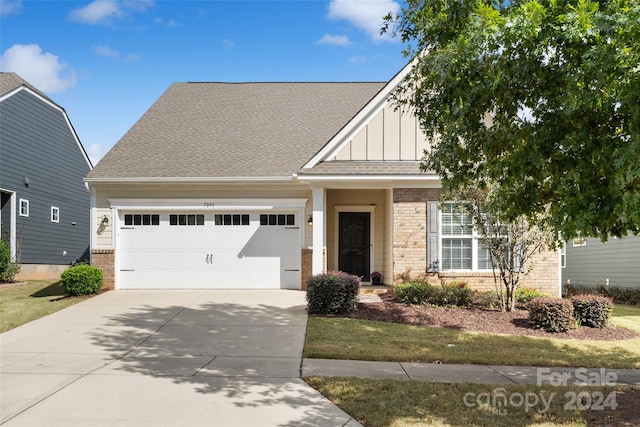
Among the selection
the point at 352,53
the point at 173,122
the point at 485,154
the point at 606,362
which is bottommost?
the point at 606,362

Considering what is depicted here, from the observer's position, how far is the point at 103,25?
14305 millimetres

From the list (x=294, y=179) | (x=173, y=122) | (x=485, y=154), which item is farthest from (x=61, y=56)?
(x=485, y=154)

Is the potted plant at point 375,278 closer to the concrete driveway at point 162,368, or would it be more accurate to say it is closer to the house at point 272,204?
the house at point 272,204

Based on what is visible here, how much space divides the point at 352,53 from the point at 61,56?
8.57 meters

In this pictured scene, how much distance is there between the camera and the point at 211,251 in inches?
596

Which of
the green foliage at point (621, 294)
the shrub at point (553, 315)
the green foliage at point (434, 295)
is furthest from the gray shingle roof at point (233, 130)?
the green foliage at point (621, 294)

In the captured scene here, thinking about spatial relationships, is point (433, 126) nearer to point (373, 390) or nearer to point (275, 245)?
point (373, 390)

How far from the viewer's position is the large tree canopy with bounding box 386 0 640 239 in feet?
14.8

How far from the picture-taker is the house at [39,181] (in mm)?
19453

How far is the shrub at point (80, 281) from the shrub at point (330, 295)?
5.97 metres

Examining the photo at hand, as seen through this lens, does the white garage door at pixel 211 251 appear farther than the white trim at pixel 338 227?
No

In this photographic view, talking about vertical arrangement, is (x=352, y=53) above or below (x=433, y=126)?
above

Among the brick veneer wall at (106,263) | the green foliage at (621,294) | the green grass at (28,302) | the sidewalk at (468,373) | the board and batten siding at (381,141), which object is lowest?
the green foliage at (621,294)

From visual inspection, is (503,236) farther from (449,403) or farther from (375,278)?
(449,403)
